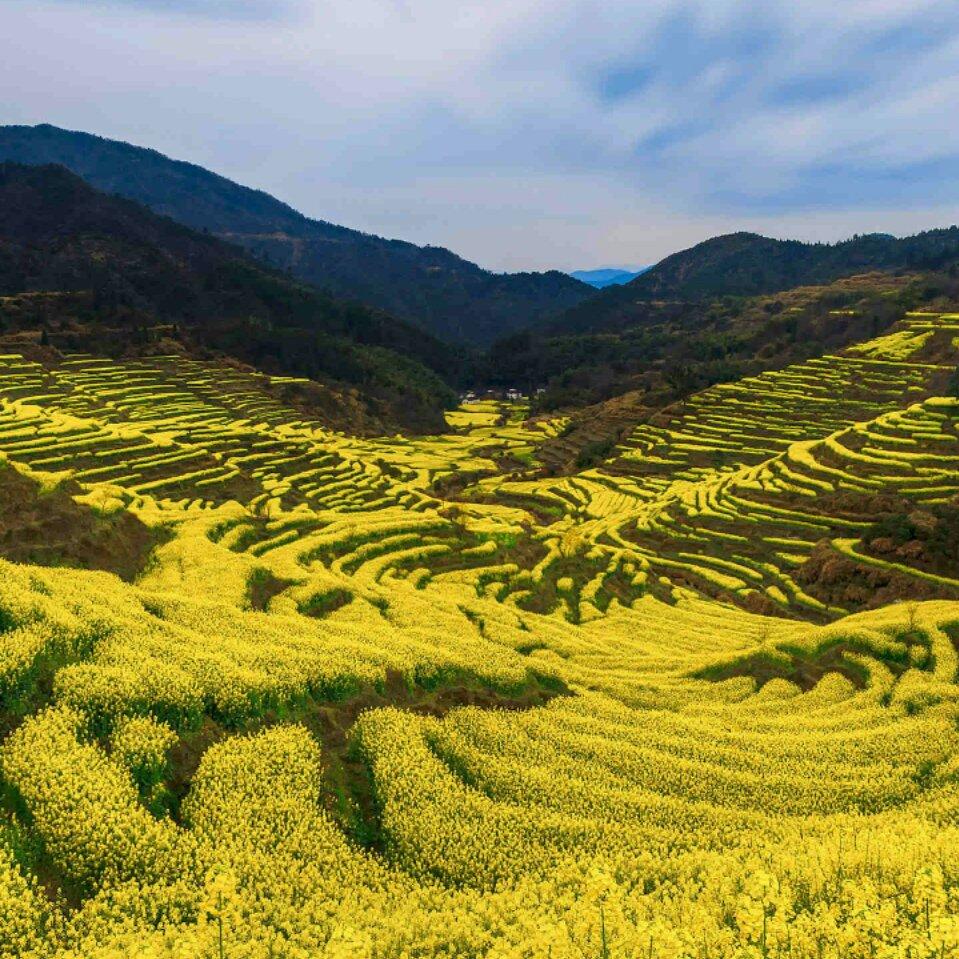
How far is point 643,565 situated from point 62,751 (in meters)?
39.9

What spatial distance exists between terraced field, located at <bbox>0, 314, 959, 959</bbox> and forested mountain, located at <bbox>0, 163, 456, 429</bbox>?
3064 inches

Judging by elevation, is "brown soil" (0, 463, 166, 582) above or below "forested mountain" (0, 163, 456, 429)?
below

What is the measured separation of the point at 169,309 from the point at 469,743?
535ft

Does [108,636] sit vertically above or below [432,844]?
above

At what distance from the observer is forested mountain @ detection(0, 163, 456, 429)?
370 feet

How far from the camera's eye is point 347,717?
20.4m

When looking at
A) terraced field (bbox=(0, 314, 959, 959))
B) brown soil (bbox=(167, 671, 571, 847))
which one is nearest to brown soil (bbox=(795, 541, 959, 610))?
terraced field (bbox=(0, 314, 959, 959))

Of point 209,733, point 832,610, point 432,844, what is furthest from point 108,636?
point 832,610

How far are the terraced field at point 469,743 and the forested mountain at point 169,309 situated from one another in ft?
255

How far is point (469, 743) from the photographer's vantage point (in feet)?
65.5

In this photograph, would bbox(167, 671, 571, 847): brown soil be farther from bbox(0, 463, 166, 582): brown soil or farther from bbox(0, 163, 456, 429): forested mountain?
bbox(0, 163, 456, 429): forested mountain

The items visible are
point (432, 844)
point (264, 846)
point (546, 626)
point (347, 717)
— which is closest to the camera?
point (264, 846)

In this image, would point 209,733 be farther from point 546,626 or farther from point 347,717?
point 546,626

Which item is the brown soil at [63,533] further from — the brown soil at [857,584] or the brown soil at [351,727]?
the brown soil at [857,584]
